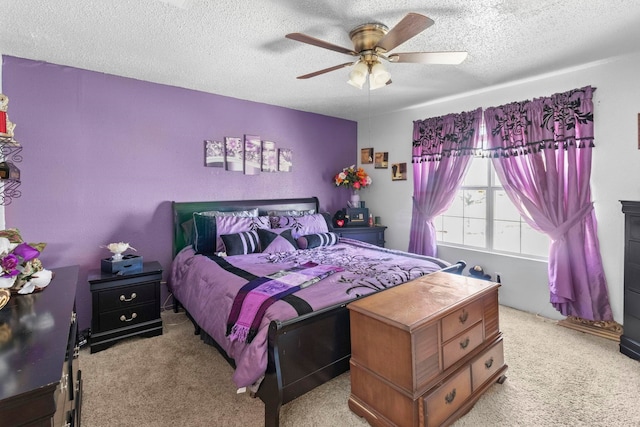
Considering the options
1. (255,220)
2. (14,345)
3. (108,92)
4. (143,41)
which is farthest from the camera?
(255,220)

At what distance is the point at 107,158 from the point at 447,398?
11.2ft

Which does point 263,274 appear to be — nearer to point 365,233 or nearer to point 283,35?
point 283,35

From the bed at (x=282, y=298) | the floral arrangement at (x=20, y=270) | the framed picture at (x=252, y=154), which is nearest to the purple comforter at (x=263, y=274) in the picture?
the bed at (x=282, y=298)

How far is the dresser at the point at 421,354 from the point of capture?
1.57m

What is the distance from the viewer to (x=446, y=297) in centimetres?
188

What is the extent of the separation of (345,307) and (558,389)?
1.52 m

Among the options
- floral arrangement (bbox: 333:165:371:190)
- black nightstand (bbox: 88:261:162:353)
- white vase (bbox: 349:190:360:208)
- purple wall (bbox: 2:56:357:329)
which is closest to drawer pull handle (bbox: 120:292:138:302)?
black nightstand (bbox: 88:261:162:353)

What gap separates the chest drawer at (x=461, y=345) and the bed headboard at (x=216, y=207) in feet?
8.75

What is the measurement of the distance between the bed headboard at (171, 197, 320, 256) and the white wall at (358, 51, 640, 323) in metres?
1.63

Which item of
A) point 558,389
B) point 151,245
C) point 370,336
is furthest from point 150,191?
point 558,389

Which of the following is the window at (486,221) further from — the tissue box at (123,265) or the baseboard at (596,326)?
the tissue box at (123,265)

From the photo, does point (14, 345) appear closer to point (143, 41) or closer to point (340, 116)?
point (143, 41)

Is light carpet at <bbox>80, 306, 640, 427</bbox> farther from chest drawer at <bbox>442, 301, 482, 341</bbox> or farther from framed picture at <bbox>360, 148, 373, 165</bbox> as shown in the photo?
framed picture at <bbox>360, 148, 373, 165</bbox>

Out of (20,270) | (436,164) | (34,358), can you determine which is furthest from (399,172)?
(34,358)
